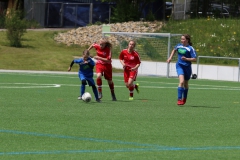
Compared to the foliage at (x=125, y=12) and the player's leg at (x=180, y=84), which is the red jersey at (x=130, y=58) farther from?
the foliage at (x=125, y=12)

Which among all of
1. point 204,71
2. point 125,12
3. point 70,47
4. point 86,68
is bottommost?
point 204,71

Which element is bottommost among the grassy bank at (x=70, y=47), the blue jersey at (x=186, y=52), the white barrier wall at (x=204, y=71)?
the white barrier wall at (x=204, y=71)

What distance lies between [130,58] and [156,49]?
57.8ft

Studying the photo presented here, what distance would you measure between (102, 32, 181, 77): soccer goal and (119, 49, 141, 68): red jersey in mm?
15486

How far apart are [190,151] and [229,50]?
31.6 metres

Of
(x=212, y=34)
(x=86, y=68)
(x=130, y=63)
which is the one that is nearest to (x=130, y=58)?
(x=130, y=63)

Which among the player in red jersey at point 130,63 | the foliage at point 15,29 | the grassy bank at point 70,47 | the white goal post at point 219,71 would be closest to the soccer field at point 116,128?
the player in red jersey at point 130,63

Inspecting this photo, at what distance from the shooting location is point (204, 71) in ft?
118

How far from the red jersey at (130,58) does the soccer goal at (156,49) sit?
610 inches

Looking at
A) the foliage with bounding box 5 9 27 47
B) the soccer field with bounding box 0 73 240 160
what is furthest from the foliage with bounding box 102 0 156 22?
the soccer field with bounding box 0 73 240 160

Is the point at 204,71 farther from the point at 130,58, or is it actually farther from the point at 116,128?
the point at 116,128

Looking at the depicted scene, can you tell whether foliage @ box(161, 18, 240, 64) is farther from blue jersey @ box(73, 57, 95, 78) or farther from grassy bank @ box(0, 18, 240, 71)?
blue jersey @ box(73, 57, 95, 78)

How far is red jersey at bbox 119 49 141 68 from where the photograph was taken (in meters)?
20.6

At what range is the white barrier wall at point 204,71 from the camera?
35062 millimetres
